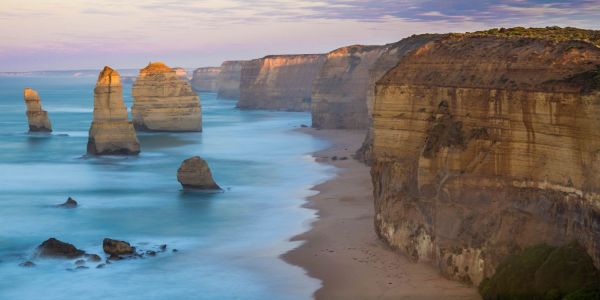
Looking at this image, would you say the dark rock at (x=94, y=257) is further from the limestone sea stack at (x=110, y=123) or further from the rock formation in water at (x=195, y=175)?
the limestone sea stack at (x=110, y=123)

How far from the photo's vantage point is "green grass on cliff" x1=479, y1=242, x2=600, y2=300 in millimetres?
25891

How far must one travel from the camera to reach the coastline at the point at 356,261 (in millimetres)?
31469

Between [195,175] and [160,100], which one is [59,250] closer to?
[195,175]

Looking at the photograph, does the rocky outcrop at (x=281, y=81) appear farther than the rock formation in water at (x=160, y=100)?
Yes

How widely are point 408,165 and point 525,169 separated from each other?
722 cm

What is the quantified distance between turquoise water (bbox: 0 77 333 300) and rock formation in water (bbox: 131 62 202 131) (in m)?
8.52

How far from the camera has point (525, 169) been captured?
1168 inches

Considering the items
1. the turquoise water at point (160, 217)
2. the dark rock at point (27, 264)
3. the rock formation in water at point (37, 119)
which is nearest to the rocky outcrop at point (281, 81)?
the rock formation in water at point (37, 119)

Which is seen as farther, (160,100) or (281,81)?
(281,81)

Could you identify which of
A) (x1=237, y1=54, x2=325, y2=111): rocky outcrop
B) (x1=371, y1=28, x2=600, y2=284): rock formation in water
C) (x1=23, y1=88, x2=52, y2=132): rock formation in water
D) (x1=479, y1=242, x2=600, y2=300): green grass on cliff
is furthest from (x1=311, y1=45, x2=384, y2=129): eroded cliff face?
(x1=479, y1=242, x2=600, y2=300): green grass on cliff

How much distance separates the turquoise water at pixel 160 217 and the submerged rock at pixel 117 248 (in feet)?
4.26

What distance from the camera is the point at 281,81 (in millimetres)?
173625

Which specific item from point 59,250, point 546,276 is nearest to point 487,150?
point 546,276

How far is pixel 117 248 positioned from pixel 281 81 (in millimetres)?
135017
